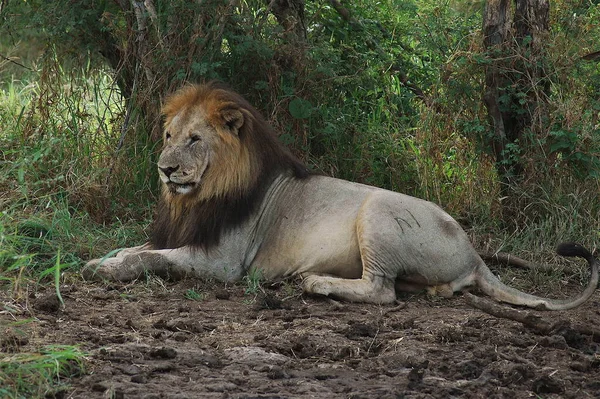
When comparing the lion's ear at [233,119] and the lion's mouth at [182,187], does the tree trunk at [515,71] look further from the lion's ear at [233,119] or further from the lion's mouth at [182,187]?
the lion's mouth at [182,187]

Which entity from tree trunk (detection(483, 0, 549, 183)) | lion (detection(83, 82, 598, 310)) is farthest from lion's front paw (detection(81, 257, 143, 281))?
tree trunk (detection(483, 0, 549, 183))

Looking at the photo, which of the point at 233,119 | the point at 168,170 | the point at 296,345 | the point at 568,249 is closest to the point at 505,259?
the point at 568,249

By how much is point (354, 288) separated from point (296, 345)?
1232 millimetres

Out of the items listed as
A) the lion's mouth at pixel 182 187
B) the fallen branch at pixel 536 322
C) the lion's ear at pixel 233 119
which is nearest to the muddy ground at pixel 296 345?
the fallen branch at pixel 536 322

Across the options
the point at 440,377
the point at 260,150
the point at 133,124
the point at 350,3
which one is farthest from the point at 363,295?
the point at 350,3

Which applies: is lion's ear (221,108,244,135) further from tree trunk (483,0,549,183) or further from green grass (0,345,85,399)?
green grass (0,345,85,399)

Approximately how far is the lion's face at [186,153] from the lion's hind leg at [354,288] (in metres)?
0.94

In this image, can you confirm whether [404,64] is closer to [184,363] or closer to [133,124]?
[133,124]

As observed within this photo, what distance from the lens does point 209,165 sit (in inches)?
241

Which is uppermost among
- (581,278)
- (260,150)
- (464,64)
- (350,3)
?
(350,3)

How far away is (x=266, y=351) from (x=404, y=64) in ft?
13.5

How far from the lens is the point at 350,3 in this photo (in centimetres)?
798

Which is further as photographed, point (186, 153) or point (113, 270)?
point (186, 153)

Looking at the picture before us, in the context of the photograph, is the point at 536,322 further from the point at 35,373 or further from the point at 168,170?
the point at 35,373
